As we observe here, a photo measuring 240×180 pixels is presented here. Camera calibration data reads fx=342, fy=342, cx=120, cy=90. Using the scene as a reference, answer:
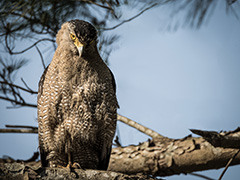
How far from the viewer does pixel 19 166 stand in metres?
1.78

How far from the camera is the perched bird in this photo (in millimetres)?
2289

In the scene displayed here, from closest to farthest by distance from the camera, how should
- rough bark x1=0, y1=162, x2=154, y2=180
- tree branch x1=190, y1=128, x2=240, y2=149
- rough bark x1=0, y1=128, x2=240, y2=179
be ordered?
rough bark x1=0, y1=162, x2=154, y2=180 < tree branch x1=190, y1=128, x2=240, y2=149 < rough bark x1=0, y1=128, x2=240, y2=179

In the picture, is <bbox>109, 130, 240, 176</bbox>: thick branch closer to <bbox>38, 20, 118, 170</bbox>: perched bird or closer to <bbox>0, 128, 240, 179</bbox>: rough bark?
<bbox>0, 128, 240, 179</bbox>: rough bark

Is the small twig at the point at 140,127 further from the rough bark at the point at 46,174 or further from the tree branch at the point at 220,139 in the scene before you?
the rough bark at the point at 46,174

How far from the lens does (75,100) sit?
7.50 feet

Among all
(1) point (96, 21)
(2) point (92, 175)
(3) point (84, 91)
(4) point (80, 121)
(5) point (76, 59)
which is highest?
(1) point (96, 21)

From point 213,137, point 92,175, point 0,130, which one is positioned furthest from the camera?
point 0,130

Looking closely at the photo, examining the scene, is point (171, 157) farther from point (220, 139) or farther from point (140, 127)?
point (220, 139)

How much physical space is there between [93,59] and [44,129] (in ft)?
1.95

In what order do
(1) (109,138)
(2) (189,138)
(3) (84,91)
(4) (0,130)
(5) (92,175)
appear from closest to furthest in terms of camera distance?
(5) (92,175), (3) (84,91), (1) (109,138), (2) (189,138), (4) (0,130)

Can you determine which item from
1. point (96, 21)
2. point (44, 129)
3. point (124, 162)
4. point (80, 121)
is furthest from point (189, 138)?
point (96, 21)

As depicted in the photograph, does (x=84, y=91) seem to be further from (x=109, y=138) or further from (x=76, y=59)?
(x=109, y=138)

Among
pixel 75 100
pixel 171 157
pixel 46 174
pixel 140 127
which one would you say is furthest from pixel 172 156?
pixel 46 174

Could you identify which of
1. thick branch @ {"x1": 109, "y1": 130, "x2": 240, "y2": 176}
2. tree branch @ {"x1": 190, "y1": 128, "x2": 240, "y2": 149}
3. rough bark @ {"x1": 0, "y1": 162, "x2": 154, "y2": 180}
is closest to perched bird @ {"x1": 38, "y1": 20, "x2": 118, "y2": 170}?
rough bark @ {"x1": 0, "y1": 162, "x2": 154, "y2": 180}
